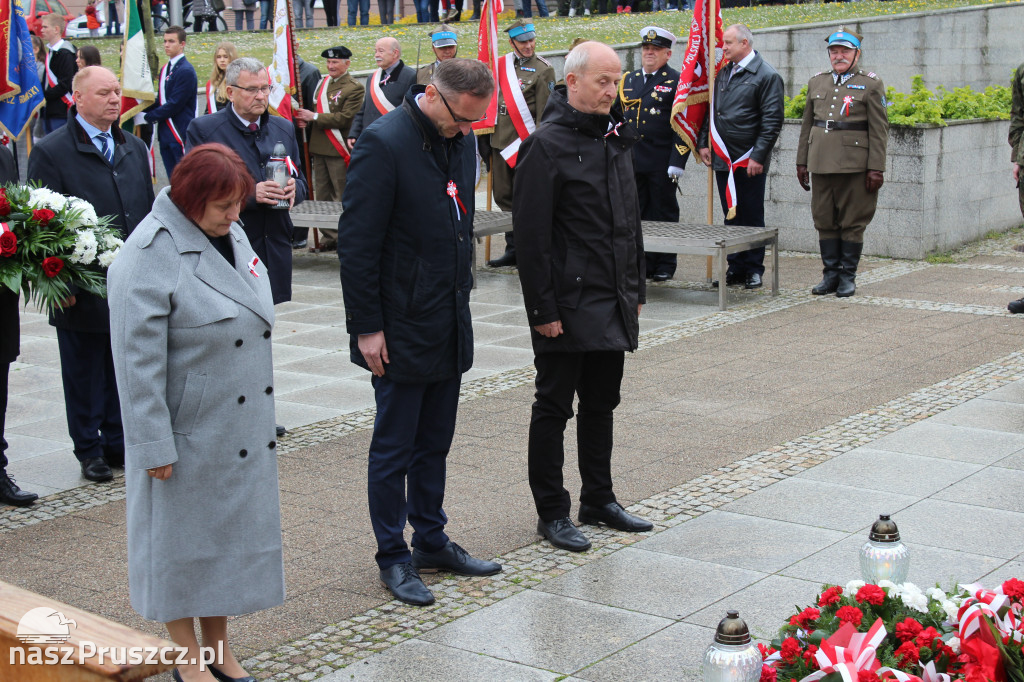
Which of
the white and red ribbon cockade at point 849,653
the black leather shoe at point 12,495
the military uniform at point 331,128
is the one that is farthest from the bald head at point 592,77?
the military uniform at point 331,128

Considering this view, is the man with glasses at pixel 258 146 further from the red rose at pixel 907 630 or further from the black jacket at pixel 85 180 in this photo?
the red rose at pixel 907 630

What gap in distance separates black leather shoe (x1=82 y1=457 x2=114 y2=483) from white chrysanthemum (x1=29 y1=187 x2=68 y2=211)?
1.39 m

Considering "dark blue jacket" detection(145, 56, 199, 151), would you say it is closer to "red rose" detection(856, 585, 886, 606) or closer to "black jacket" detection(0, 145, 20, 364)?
"black jacket" detection(0, 145, 20, 364)

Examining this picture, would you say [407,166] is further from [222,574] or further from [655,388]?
[655,388]

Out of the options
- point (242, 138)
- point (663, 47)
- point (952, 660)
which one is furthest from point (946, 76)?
point (952, 660)

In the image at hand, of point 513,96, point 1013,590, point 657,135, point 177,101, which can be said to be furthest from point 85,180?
point 177,101

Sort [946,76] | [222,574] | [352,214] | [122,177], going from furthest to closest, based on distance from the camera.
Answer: [946,76]
[122,177]
[352,214]
[222,574]

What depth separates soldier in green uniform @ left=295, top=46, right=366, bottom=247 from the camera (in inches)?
533

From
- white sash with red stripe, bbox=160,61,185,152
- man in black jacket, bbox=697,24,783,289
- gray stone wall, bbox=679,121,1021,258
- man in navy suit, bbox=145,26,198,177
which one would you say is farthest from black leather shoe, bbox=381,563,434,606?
white sash with red stripe, bbox=160,61,185,152

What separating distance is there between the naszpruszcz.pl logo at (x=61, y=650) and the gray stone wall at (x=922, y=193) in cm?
1102

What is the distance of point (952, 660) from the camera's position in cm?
303

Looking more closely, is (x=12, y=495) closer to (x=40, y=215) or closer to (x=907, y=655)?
(x=40, y=215)

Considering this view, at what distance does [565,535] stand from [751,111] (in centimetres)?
679

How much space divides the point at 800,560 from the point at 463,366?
5.18ft
